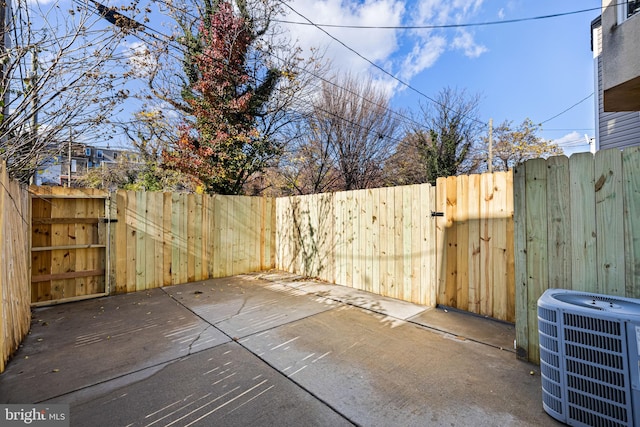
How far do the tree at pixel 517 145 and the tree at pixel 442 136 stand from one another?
271cm

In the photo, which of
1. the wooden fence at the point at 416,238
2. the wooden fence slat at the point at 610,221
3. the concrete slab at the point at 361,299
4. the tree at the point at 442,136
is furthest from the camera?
the tree at the point at 442,136

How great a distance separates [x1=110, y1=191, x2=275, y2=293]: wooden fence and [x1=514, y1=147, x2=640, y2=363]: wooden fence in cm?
477

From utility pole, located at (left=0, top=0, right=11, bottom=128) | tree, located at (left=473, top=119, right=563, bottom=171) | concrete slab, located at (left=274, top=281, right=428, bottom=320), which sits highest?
tree, located at (left=473, top=119, right=563, bottom=171)

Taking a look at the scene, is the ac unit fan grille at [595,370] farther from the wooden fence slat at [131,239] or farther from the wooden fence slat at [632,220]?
the wooden fence slat at [131,239]

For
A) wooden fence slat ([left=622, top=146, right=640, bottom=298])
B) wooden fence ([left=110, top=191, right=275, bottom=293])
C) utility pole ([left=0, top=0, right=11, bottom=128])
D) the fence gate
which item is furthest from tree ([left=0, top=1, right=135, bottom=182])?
wooden fence slat ([left=622, top=146, right=640, bottom=298])

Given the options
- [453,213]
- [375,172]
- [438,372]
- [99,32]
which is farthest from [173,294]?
[375,172]

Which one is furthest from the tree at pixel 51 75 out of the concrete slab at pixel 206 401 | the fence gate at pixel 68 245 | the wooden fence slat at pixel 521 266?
the wooden fence slat at pixel 521 266

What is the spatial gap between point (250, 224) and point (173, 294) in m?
2.04

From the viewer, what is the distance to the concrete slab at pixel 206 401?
1.65 metres

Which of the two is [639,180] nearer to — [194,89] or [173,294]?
[173,294]

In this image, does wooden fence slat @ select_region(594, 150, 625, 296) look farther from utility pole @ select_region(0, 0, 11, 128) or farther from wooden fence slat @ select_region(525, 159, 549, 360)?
utility pole @ select_region(0, 0, 11, 128)

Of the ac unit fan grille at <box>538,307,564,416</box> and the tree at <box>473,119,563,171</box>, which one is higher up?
the tree at <box>473,119,563,171</box>

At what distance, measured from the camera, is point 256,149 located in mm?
7477

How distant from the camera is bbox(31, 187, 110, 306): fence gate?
12.4 feet
